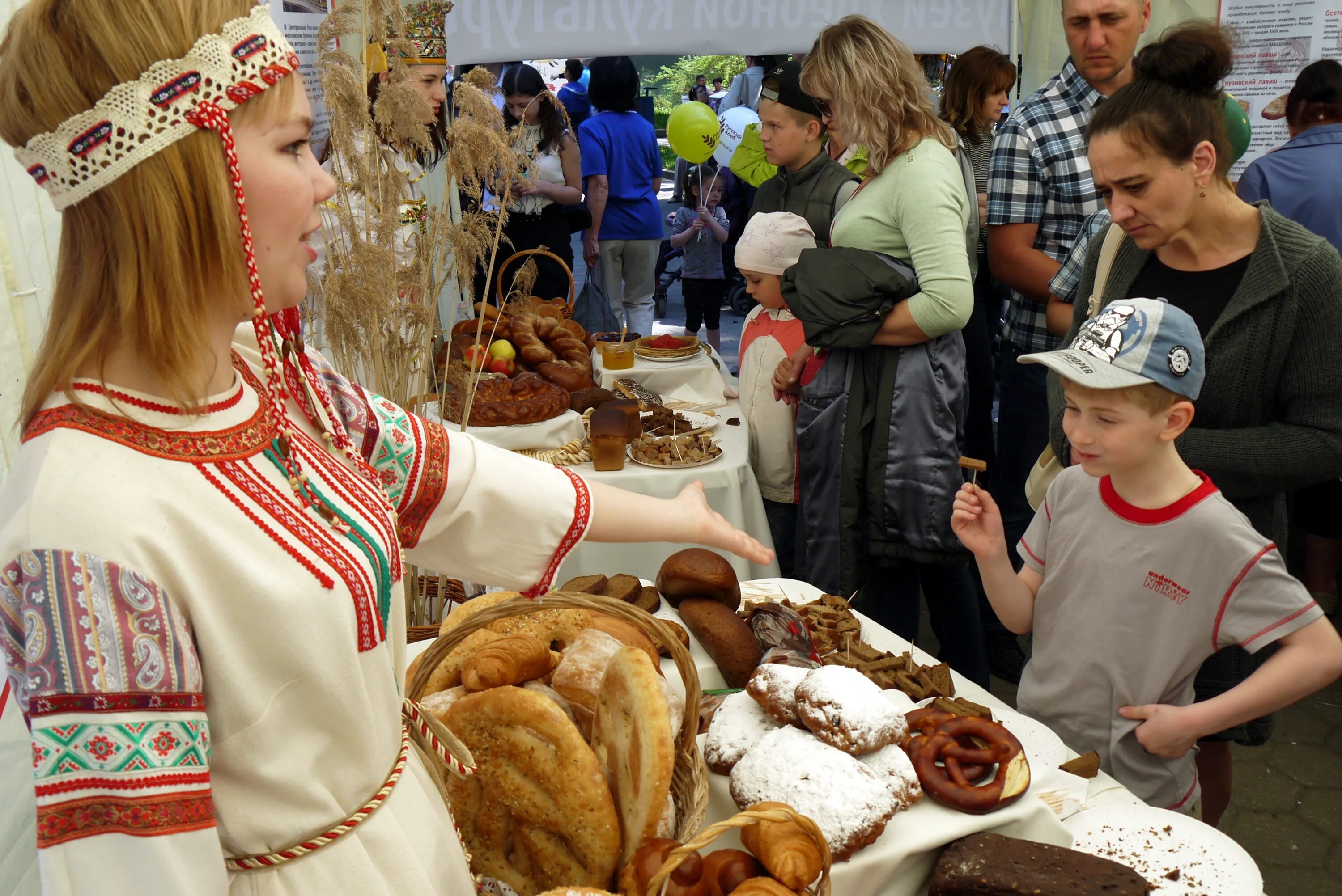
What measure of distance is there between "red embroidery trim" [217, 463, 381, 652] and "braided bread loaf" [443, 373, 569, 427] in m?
2.38

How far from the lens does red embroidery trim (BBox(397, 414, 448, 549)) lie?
1.37 m

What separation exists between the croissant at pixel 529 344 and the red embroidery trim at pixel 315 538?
132 inches

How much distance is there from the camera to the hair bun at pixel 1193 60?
218 cm

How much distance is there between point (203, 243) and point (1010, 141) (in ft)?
11.2

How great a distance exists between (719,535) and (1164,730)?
105cm

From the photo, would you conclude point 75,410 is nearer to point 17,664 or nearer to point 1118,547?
Result: point 17,664

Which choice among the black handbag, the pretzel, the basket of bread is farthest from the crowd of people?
the black handbag

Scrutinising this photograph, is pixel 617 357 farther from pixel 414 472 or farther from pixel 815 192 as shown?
pixel 414 472

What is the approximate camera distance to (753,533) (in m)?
3.64

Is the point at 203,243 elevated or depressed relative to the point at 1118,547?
elevated

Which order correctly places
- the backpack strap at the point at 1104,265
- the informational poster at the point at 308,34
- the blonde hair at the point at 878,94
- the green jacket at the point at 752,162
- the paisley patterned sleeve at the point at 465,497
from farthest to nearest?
the green jacket at the point at 752,162 → the blonde hair at the point at 878,94 → the informational poster at the point at 308,34 → the backpack strap at the point at 1104,265 → the paisley patterned sleeve at the point at 465,497

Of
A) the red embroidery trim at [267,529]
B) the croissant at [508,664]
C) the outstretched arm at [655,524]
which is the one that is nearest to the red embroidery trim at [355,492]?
the red embroidery trim at [267,529]

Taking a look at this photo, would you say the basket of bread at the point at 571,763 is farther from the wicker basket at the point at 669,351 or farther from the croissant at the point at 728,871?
the wicker basket at the point at 669,351

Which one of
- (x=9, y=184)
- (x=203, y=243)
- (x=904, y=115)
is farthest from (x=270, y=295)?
(x=904, y=115)
